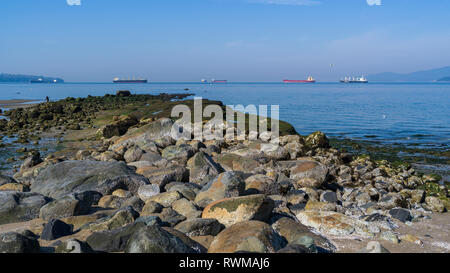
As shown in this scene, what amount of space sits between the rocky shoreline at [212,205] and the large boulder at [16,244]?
0.04 ft

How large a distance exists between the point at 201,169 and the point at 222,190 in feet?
8.86

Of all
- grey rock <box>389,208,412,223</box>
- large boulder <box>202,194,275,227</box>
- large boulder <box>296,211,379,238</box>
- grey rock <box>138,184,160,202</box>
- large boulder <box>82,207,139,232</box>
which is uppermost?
large boulder <box>202,194,275,227</box>

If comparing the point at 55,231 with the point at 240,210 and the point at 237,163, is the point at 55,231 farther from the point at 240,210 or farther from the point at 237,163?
the point at 237,163

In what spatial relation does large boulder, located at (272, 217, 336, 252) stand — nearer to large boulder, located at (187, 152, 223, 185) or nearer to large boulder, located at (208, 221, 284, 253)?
large boulder, located at (208, 221, 284, 253)

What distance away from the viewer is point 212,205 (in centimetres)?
607

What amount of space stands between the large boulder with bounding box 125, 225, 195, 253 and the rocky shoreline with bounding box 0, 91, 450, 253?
0.5 inches

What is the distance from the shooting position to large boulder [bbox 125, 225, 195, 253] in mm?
4371

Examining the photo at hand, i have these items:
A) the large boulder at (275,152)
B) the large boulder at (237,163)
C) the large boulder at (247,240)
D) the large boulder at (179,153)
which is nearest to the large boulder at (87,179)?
the large boulder at (179,153)

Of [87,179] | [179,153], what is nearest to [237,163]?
[179,153]

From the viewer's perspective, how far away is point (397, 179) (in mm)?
11594

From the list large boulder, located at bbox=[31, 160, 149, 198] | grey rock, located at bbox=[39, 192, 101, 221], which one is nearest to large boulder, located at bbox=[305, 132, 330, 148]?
large boulder, located at bbox=[31, 160, 149, 198]

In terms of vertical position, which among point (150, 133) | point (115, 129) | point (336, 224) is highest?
point (150, 133)

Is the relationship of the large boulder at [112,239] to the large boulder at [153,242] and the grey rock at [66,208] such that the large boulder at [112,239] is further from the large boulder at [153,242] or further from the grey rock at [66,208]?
the grey rock at [66,208]
